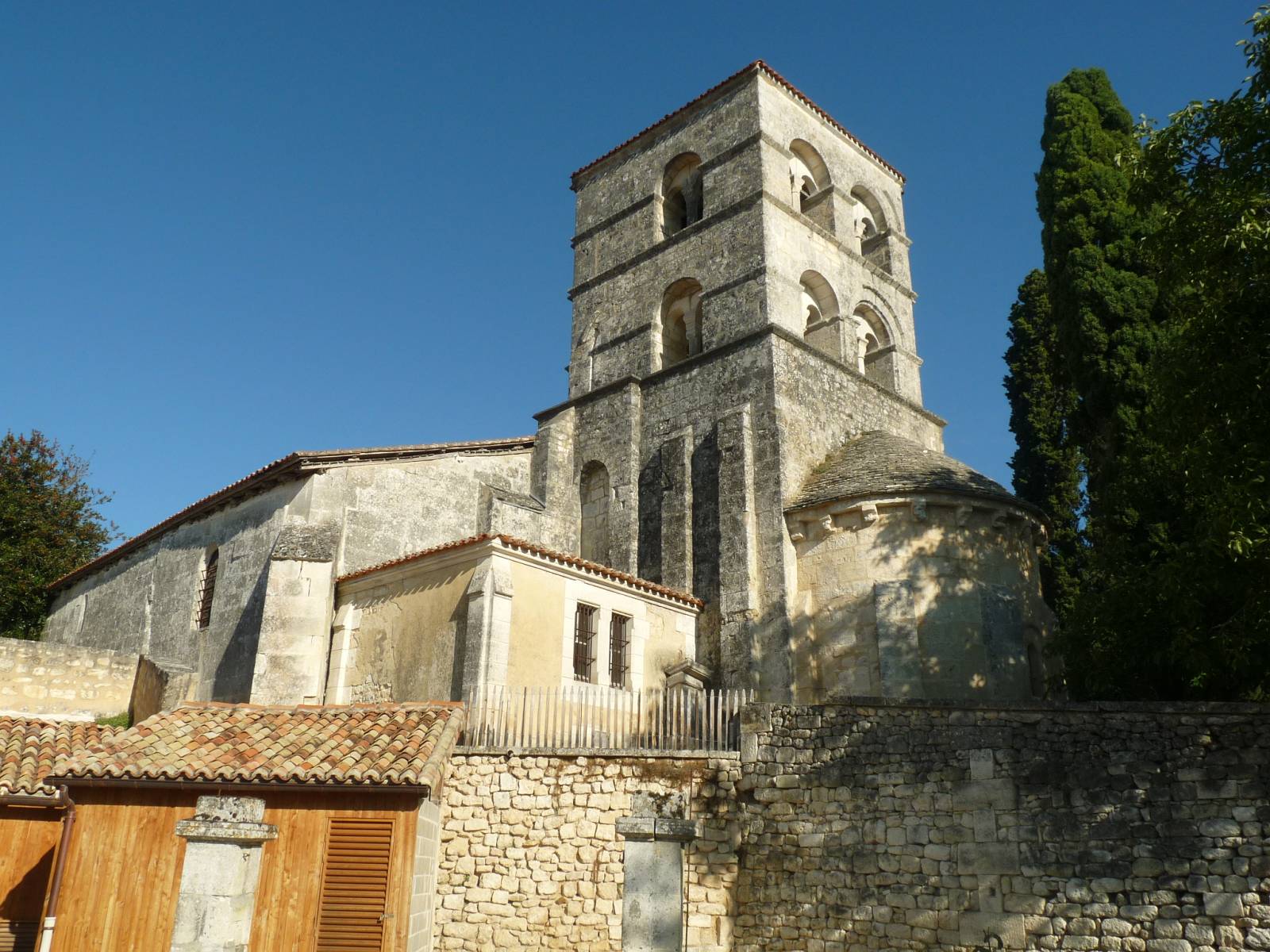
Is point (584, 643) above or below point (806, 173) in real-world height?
below

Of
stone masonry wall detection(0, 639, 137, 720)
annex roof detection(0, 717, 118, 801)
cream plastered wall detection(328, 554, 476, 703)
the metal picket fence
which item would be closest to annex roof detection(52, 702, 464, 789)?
the metal picket fence

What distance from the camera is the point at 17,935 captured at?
1316 centimetres

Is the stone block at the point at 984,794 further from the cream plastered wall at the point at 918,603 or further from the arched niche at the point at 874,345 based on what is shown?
the arched niche at the point at 874,345

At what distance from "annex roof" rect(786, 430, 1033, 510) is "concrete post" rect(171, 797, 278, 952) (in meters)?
11.3

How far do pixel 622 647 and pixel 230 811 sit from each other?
8686mm

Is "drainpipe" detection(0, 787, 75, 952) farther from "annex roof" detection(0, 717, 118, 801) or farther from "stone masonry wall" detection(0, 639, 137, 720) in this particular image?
"stone masonry wall" detection(0, 639, 137, 720)

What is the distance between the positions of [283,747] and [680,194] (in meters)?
17.4

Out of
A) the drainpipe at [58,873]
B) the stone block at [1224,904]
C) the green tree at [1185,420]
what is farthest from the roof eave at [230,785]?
the green tree at [1185,420]

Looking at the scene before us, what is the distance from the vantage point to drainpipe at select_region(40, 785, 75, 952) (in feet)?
37.9

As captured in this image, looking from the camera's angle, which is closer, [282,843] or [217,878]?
[217,878]

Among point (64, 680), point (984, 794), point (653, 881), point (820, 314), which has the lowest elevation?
point (653, 881)

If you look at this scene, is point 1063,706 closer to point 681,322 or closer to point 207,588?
point 681,322

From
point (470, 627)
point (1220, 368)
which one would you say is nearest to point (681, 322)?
point (470, 627)

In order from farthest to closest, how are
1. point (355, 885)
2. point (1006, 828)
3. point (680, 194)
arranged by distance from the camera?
point (680, 194) → point (355, 885) → point (1006, 828)
